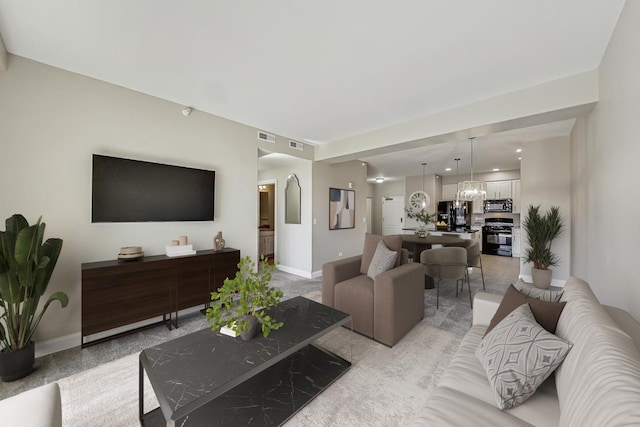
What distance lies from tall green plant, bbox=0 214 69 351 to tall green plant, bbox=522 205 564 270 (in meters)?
6.17

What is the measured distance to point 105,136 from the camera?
2.54 meters

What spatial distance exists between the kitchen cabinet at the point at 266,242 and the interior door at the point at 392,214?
4803 millimetres

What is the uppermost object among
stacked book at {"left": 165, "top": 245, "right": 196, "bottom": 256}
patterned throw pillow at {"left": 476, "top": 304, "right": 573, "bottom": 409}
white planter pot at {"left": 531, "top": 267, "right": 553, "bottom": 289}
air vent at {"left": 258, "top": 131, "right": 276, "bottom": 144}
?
air vent at {"left": 258, "top": 131, "right": 276, "bottom": 144}

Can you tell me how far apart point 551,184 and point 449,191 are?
365 cm

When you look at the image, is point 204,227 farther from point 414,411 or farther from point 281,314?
point 414,411

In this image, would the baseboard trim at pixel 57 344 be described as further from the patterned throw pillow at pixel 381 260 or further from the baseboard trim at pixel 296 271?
the baseboard trim at pixel 296 271

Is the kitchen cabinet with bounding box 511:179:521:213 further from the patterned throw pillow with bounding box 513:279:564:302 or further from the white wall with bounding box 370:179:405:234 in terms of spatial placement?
the patterned throw pillow with bounding box 513:279:564:302

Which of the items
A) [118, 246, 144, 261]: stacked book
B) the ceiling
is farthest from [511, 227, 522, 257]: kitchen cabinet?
[118, 246, 144, 261]: stacked book

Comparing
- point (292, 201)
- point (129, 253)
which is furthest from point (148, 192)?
point (292, 201)

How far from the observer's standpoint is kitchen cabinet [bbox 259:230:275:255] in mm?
6385

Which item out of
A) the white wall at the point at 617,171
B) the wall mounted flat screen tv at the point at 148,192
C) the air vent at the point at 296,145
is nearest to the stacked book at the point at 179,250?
the wall mounted flat screen tv at the point at 148,192

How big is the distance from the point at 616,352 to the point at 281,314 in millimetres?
1820

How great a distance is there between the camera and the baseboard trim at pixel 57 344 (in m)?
2.20

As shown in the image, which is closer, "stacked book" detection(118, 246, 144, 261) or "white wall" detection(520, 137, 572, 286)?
"stacked book" detection(118, 246, 144, 261)
